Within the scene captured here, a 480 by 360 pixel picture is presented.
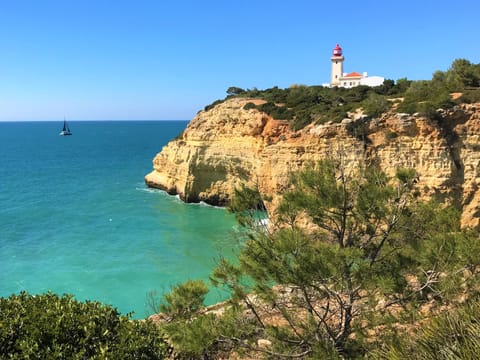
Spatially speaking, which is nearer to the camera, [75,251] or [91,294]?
[91,294]

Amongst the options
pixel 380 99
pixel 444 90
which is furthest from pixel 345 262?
pixel 444 90

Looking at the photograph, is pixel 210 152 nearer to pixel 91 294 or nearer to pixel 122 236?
pixel 122 236

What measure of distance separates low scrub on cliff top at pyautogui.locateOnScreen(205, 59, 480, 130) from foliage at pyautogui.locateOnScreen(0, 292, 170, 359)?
1763 centimetres

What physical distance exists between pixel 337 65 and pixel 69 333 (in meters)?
58.2

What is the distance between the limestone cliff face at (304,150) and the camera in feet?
59.1

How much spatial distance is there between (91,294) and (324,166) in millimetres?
12049

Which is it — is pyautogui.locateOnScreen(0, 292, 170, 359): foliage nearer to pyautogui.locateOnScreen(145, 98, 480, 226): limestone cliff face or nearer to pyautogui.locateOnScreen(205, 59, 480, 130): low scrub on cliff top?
pyautogui.locateOnScreen(145, 98, 480, 226): limestone cliff face

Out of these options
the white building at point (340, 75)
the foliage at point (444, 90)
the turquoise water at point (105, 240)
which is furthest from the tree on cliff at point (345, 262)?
the white building at point (340, 75)

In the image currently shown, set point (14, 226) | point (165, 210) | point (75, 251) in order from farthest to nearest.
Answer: point (165, 210)
point (14, 226)
point (75, 251)

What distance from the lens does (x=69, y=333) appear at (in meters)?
5.08

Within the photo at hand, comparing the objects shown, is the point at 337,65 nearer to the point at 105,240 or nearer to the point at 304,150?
the point at 304,150

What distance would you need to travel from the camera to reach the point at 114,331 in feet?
18.1

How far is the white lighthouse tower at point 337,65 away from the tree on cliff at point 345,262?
175ft

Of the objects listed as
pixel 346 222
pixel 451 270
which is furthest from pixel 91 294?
pixel 451 270
